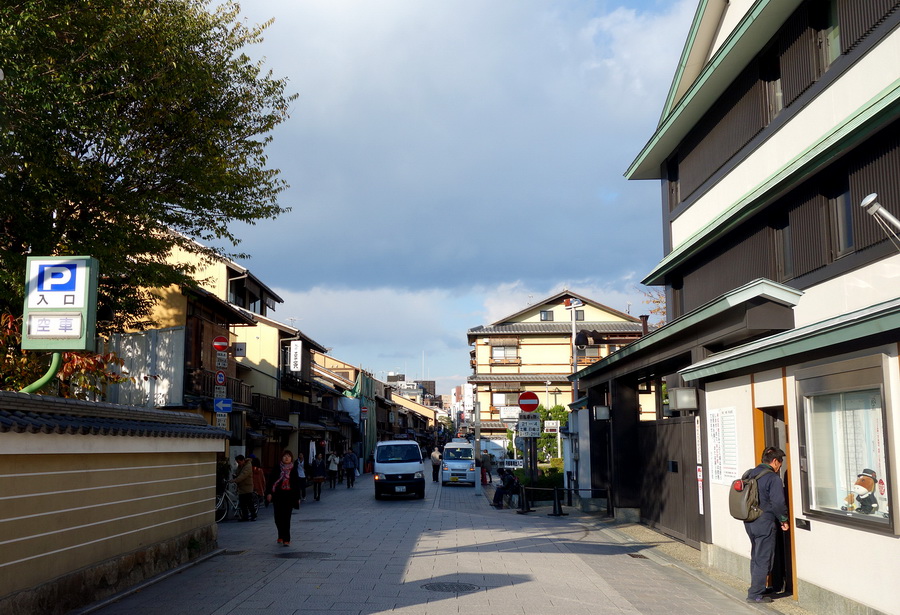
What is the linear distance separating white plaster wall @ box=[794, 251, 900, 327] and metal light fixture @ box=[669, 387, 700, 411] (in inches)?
106

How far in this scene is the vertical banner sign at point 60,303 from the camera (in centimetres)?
883

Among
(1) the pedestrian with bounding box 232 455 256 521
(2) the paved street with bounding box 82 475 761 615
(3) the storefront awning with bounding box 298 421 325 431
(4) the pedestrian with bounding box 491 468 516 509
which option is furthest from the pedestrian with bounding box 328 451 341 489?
(2) the paved street with bounding box 82 475 761 615

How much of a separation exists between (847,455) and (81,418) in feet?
28.9

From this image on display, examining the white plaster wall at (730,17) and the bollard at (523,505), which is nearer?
the white plaster wall at (730,17)

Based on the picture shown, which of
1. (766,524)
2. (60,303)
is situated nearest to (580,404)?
(766,524)

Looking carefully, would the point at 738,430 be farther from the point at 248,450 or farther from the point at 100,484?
the point at 248,450

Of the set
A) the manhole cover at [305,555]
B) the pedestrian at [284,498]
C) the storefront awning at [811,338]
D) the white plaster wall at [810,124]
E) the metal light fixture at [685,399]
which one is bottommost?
the manhole cover at [305,555]

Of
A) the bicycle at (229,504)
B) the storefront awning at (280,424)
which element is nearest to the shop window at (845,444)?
the bicycle at (229,504)

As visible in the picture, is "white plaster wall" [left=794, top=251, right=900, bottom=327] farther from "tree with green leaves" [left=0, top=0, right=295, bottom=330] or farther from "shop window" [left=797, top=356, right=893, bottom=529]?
"tree with green leaves" [left=0, top=0, right=295, bottom=330]

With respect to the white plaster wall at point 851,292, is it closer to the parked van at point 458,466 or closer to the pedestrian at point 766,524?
the pedestrian at point 766,524

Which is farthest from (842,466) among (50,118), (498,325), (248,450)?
(498,325)

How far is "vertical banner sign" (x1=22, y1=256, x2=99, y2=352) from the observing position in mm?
8828

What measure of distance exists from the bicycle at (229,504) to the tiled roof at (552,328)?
48.4 m

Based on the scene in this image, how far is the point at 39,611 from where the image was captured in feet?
25.8
